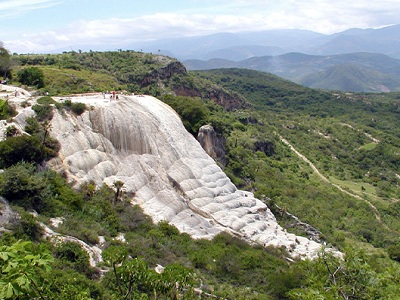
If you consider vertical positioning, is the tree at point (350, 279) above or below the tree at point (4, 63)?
below

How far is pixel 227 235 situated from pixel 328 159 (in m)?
59.9

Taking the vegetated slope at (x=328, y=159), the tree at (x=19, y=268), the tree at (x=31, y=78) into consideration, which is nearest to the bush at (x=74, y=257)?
the tree at (x=19, y=268)

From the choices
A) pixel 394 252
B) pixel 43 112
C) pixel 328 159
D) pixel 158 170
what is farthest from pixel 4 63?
pixel 328 159

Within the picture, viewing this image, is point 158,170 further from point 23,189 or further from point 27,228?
point 27,228

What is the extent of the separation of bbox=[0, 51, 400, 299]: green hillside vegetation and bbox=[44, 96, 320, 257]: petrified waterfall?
1.29m

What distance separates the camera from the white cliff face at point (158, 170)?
2648 centimetres

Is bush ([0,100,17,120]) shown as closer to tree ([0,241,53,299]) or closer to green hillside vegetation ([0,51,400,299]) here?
green hillside vegetation ([0,51,400,299])

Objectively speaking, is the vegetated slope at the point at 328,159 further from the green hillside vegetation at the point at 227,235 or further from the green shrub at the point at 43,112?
the green shrub at the point at 43,112

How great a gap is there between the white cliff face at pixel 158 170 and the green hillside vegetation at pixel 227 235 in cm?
136

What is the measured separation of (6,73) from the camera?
151ft

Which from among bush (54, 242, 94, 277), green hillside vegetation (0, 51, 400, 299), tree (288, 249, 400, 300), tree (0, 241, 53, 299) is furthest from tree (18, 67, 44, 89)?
tree (0, 241, 53, 299)

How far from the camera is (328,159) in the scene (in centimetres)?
8012

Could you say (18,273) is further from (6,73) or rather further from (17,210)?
(6,73)

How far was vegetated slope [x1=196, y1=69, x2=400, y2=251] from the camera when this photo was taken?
44469mm
